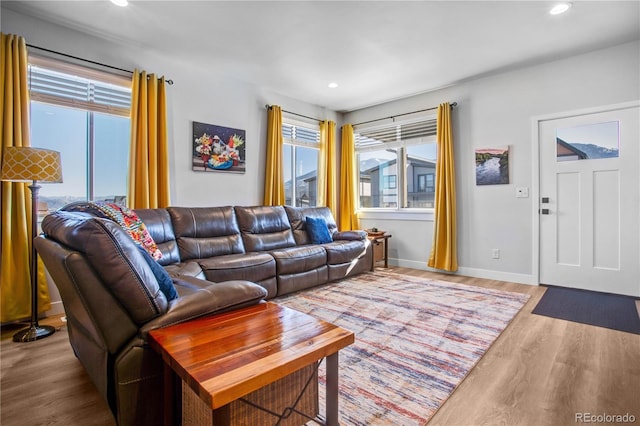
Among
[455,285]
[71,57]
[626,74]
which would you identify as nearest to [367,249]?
[455,285]

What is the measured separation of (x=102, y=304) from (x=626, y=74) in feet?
15.5

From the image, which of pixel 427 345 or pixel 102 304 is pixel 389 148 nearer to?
pixel 427 345

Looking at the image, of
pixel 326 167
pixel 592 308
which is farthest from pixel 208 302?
pixel 326 167

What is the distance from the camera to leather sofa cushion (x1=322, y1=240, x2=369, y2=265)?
3.80 meters

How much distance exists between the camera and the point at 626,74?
3230mm

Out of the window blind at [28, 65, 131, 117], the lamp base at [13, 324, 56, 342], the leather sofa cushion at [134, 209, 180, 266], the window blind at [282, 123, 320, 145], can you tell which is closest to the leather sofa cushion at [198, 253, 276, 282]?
the leather sofa cushion at [134, 209, 180, 266]

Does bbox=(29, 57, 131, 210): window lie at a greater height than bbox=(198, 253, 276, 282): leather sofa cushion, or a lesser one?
greater

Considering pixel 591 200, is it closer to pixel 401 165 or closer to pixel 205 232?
pixel 401 165

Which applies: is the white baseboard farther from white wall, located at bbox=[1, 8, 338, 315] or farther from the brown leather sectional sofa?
the brown leather sectional sofa

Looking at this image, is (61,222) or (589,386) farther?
(589,386)

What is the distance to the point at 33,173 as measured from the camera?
228 cm

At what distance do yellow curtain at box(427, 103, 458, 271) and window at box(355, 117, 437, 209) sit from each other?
316 millimetres

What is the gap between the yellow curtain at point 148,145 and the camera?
3188mm

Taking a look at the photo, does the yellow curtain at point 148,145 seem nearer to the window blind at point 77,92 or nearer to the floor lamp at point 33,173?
the window blind at point 77,92
